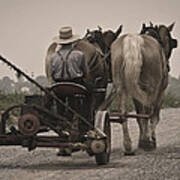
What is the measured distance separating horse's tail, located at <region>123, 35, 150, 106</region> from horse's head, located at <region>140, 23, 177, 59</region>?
1.24 meters

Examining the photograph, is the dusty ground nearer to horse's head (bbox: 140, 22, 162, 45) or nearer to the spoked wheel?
the spoked wheel

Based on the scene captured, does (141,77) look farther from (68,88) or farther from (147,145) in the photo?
(68,88)

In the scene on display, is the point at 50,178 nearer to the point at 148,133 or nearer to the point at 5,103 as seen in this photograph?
the point at 148,133

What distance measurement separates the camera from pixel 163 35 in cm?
1184

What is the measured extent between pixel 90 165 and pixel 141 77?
6.38ft

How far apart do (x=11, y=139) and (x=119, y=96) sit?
2266 millimetres

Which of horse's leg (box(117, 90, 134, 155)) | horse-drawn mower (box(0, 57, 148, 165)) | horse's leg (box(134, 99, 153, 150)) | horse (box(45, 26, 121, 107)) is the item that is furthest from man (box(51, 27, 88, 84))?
horse's leg (box(134, 99, 153, 150))

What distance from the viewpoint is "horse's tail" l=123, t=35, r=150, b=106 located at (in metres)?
10.1

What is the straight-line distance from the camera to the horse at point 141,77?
10.2 meters

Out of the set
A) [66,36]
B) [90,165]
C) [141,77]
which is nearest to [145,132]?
[141,77]

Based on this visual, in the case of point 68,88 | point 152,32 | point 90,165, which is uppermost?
point 152,32

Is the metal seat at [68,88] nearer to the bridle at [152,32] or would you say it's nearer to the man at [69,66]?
the man at [69,66]

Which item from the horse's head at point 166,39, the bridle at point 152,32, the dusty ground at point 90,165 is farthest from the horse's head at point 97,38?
the dusty ground at point 90,165

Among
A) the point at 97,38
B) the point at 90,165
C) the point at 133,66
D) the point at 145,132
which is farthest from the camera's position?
the point at 97,38
